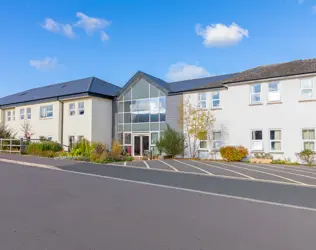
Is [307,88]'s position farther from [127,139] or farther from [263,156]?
[127,139]

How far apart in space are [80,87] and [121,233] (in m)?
24.0

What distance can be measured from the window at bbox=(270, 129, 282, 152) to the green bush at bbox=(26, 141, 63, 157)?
639 inches

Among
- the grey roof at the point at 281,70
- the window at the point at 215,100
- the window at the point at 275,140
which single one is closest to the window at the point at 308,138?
the window at the point at 275,140

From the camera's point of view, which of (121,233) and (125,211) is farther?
(125,211)

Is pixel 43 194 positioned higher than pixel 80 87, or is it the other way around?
pixel 80 87

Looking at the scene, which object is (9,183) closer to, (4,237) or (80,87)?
(4,237)

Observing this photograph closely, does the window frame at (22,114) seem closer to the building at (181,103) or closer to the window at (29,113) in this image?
the building at (181,103)

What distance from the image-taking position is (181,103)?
22.0 metres

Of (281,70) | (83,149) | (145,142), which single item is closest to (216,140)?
(145,142)

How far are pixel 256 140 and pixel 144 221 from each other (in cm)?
1528

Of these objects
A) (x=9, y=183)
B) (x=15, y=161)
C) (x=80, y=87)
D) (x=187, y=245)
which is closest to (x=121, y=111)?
(x=80, y=87)

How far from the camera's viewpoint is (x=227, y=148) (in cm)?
1869

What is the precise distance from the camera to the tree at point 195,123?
20250mm

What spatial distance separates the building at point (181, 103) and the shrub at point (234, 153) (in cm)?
63
